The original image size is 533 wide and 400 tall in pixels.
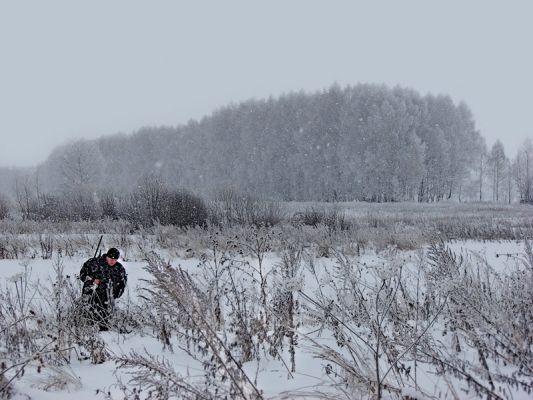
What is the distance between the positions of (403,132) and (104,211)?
2609 cm

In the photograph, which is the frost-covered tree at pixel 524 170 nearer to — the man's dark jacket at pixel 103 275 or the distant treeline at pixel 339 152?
the distant treeline at pixel 339 152

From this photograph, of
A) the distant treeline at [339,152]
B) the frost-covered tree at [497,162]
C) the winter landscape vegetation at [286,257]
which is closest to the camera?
the winter landscape vegetation at [286,257]

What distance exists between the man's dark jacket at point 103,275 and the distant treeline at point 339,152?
28.7 metres

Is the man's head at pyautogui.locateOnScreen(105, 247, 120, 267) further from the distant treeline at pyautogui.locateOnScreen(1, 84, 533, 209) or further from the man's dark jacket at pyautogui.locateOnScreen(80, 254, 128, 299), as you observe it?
the distant treeline at pyautogui.locateOnScreen(1, 84, 533, 209)

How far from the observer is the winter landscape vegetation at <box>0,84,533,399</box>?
7.82 feet

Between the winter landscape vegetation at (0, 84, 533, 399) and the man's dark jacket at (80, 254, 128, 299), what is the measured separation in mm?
206

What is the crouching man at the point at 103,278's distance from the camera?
14.6ft

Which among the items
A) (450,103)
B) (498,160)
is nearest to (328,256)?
(450,103)

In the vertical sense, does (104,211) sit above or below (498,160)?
below

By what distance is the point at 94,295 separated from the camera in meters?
4.53

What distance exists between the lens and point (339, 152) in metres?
39.1

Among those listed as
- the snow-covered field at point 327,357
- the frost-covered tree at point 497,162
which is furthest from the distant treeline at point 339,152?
the snow-covered field at point 327,357

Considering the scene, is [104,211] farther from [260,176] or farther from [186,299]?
[260,176]

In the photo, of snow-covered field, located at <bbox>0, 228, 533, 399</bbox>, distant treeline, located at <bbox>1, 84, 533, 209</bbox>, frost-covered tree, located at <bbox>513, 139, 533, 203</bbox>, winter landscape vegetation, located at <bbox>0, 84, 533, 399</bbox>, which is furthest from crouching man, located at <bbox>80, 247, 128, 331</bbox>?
frost-covered tree, located at <bbox>513, 139, 533, 203</bbox>
